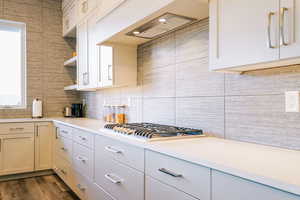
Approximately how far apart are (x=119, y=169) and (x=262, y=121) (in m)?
1.02

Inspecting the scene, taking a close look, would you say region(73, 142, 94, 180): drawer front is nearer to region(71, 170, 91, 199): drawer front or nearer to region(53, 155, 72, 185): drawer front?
region(71, 170, 91, 199): drawer front

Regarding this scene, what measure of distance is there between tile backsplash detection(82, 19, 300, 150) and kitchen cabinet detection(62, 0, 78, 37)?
1.56 meters

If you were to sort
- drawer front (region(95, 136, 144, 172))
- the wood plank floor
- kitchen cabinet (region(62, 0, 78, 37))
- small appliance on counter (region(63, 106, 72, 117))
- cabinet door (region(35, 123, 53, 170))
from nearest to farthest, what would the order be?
drawer front (region(95, 136, 144, 172)), the wood plank floor, cabinet door (region(35, 123, 53, 170)), kitchen cabinet (region(62, 0, 78, 37)), small appliance on counter (region(63, 106, 72, 117))

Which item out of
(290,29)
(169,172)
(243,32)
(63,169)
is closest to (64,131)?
(63,169)

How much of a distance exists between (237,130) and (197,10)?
0.85 meters

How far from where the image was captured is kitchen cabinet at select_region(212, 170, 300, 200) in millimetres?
817

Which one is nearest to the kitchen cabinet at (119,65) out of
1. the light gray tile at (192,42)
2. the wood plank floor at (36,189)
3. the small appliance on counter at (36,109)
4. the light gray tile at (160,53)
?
the light gray tile at (160,53)

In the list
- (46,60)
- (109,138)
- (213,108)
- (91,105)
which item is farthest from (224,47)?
(46,60)

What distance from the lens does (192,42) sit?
6.54ft

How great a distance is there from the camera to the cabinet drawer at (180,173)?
1093 mm

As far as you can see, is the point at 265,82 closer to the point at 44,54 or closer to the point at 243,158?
the point at 243,158

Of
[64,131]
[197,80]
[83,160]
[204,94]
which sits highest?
[197,80]

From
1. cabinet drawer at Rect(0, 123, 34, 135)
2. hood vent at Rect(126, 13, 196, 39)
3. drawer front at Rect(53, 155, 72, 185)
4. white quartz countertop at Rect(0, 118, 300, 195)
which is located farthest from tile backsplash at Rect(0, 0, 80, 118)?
white quartz countertop at Rect(0, 118, 300, 195)

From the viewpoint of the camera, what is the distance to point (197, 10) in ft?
5.49
